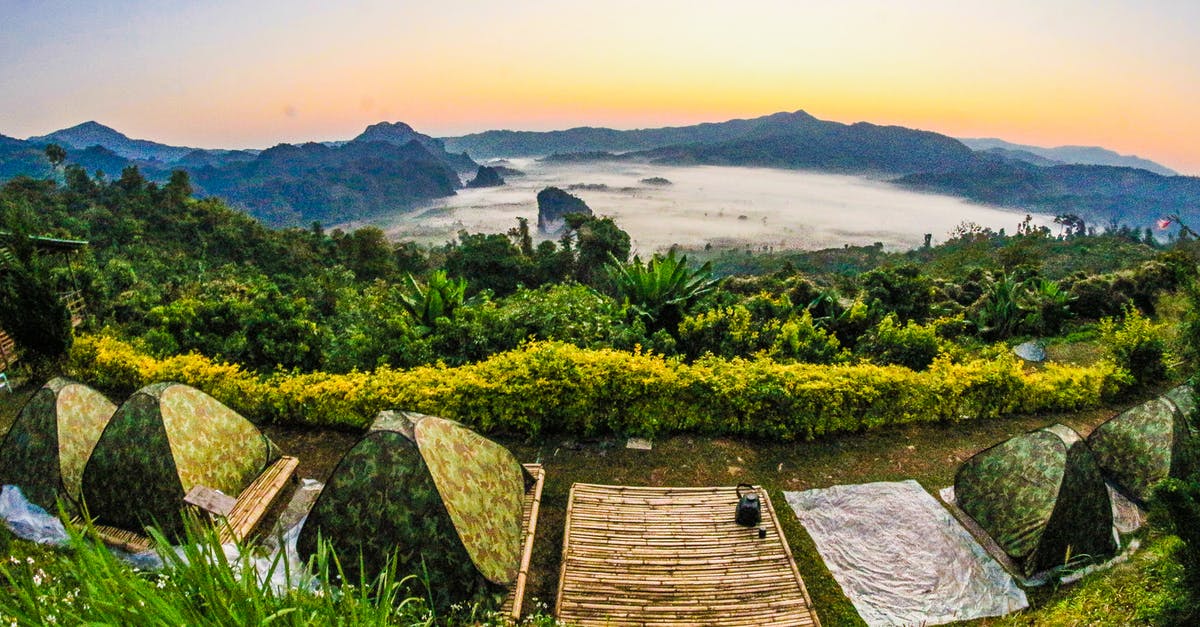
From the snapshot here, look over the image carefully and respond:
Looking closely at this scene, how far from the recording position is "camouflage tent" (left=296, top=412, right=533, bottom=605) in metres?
4.68

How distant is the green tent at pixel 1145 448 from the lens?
5.81 m

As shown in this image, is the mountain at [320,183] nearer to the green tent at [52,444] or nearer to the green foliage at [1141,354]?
the green tent at [52,444]

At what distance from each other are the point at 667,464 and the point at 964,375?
158 inches

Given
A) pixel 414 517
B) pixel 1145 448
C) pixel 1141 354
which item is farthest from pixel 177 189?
pixel 1145 448

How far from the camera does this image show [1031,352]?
35.4 feet

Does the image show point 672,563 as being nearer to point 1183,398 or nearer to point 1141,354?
point 1183,398

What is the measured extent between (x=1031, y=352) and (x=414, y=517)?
440 inches

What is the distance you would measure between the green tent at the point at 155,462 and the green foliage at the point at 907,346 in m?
8.34

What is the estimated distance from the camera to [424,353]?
827cm

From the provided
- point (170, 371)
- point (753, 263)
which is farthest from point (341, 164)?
point (170, 371)

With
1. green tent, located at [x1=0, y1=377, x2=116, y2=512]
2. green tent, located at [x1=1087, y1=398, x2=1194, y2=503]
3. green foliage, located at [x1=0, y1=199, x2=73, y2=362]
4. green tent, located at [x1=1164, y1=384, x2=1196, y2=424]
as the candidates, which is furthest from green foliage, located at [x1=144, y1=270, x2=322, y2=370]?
green tent, located at [x1=1164, y1=384, x2=1196, y2=424]

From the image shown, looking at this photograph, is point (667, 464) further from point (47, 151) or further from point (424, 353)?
point (47, 151)

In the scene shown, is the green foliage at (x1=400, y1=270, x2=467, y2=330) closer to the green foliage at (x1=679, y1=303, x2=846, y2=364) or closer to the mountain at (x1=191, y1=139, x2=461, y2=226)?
the green foliage at (x1=679, y1=303, x2=846, y2=364)

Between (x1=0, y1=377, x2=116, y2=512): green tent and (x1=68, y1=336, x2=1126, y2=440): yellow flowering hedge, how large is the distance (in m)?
1.57
